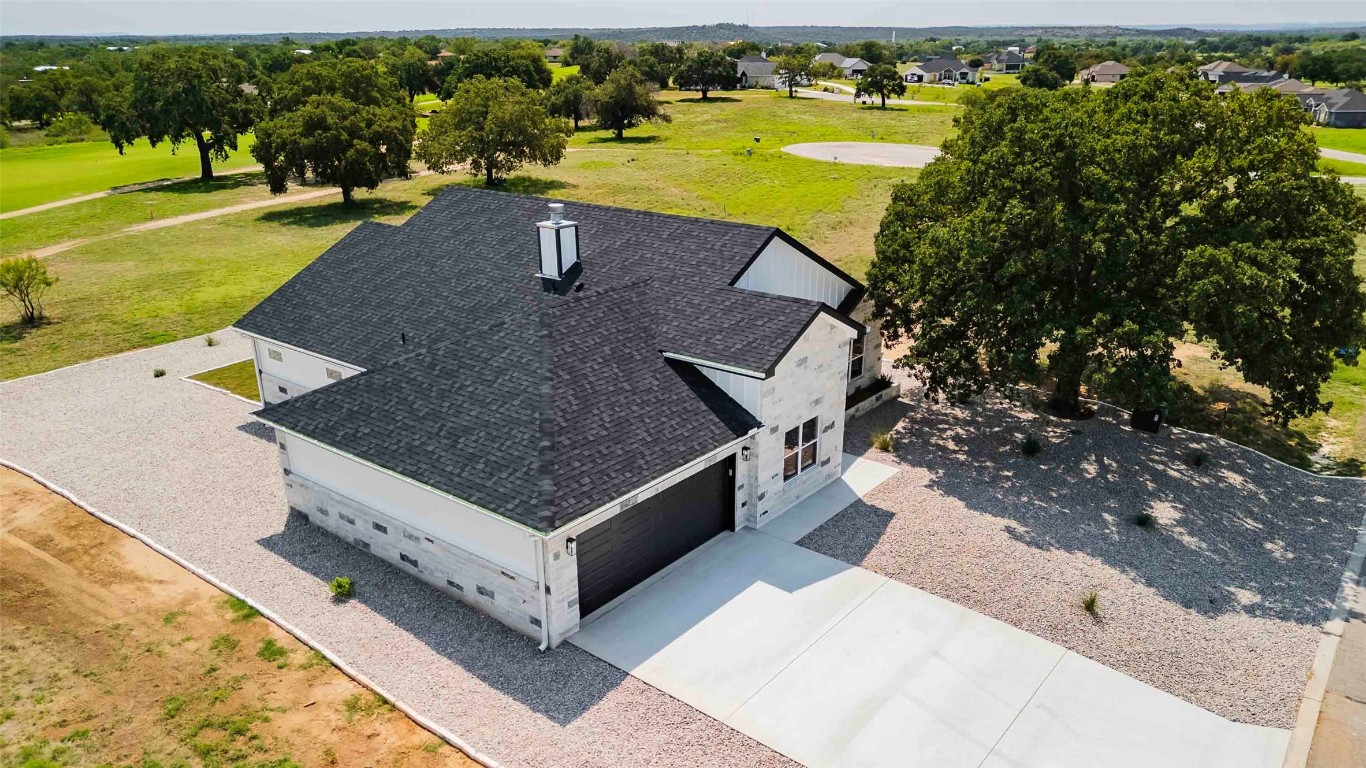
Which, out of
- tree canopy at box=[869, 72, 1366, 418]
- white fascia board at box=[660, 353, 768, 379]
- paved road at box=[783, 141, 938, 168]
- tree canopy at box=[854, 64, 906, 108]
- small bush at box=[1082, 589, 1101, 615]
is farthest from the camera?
tree canopy at box=[854, 64, 906, 108]

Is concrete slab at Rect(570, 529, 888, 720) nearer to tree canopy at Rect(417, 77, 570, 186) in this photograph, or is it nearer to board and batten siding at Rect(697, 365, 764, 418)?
board and batten siding at Rect(697, 365, 764, 418)

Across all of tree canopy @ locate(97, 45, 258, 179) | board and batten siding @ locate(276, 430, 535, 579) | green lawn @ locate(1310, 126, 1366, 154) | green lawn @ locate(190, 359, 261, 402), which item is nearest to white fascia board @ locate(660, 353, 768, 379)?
board and batten siding @ locate(276, 430, 535, 579)

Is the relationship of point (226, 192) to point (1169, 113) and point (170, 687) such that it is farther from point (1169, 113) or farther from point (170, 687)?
point (1169, 113)

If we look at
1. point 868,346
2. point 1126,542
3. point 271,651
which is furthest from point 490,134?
point 1126,542

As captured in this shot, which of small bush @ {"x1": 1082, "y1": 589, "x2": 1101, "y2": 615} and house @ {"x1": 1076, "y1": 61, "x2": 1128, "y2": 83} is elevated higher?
house @ {"x1": 1076, "y1": 61, "x2": 1128, "y2": 83}

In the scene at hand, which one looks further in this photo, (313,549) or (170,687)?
(313,549)

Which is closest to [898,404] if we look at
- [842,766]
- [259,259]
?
[842,766]

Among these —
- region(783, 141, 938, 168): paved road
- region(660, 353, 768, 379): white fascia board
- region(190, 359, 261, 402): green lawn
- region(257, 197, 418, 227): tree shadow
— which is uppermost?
region(783, 141, 938, 168): paved road

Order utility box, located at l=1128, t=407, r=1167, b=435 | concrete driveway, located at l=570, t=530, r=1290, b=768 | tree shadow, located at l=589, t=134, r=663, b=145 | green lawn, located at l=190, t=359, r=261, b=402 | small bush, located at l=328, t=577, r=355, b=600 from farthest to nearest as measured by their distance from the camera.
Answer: tree shadow, located at l=589, t=134, r=663, b=145 < green lawn, located at l=190, t=359, r=261, b=402 < utility box, located at l=1128, t=407, r=1167, b=435 < small bush, located at l=328, t=577, r=355, b=600 < concrete driveway, located at l=570, t=530, r=1290, b=768
